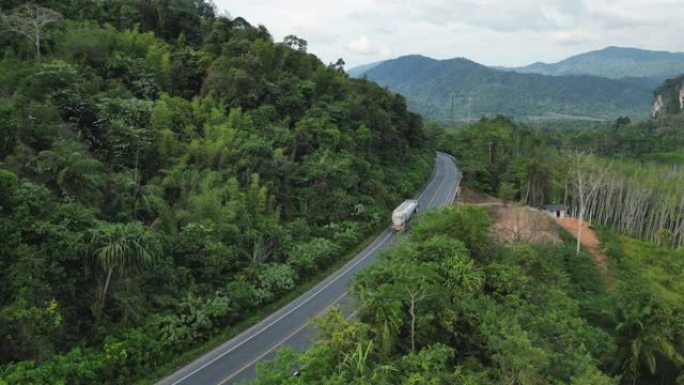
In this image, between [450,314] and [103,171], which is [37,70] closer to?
[103,171]

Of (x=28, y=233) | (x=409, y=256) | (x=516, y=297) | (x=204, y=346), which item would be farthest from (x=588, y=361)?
(x=28, y=233)

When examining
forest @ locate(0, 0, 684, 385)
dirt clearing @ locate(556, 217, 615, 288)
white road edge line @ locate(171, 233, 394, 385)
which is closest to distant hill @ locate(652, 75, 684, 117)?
dirt clearing @ locate(556, 217, 615, 288)

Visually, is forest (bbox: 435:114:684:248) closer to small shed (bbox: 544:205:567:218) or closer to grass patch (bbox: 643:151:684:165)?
small shed (bbox: 544:205:567:218)

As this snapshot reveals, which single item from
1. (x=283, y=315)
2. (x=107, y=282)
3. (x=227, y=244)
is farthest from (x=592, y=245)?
(x=107, y=282)

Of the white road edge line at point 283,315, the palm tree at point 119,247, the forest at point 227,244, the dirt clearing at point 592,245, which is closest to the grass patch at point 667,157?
the dirt clearing at point 592,245

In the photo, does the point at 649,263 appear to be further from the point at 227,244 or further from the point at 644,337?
the point at 227,244

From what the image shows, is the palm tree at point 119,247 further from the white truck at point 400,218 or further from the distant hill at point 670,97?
the distant hill at point 670,97

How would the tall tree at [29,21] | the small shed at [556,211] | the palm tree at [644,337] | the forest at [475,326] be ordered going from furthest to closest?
1. the small shed at [556,211]
2. the tall tree at [29,21]
3. the palm tree at [644,337]
4. the forest at [475,326]
